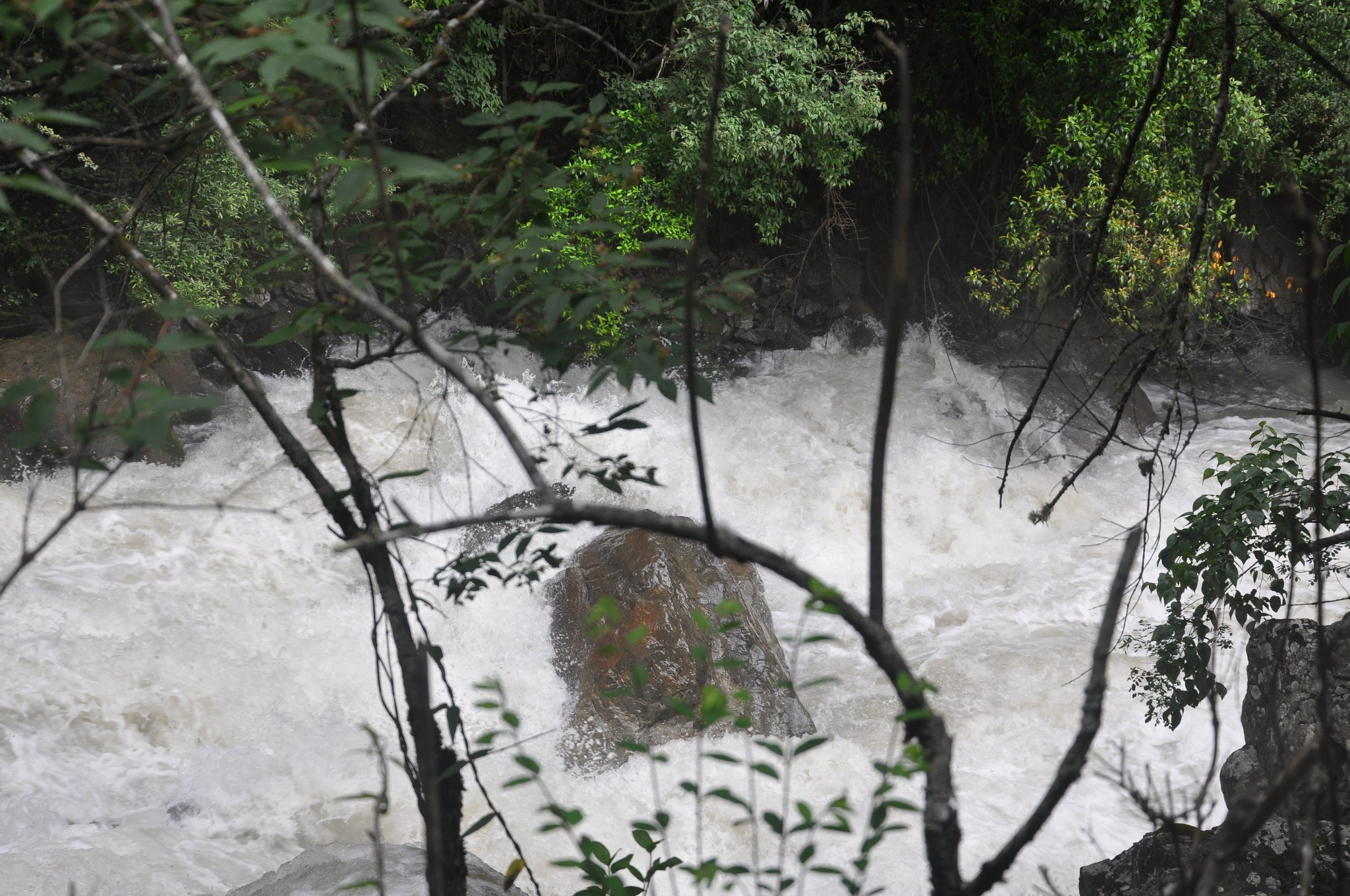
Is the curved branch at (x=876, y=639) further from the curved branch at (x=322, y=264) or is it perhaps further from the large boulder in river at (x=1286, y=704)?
the large boulder in river at (x=1286, y=704)

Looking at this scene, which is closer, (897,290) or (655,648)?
(897,290)

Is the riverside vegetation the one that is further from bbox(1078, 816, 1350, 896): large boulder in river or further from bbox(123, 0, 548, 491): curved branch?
bbox(1078, 816, 1350, 896): large boulder in river

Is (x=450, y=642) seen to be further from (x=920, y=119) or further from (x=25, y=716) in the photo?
(x=920, y=119)

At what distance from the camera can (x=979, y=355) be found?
845 cm

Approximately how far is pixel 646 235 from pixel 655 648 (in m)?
3.68

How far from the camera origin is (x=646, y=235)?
710 centimetres

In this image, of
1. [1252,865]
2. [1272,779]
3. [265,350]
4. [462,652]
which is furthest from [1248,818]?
[265,350]

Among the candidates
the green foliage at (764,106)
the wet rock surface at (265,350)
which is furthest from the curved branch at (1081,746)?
the wet rock surface at (265,350)

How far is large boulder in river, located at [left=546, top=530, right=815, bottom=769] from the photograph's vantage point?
4332 mm

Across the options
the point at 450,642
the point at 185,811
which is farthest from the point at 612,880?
the point at 450,642

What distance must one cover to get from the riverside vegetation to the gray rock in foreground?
1.57ft

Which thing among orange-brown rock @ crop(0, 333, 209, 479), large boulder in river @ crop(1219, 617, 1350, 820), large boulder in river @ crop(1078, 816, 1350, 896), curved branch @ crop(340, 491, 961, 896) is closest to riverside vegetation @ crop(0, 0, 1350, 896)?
curved branch @ crop(340, 491, 961, 896)

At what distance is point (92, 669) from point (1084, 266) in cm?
705

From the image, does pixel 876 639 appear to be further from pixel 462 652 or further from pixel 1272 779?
pixel 462 652
